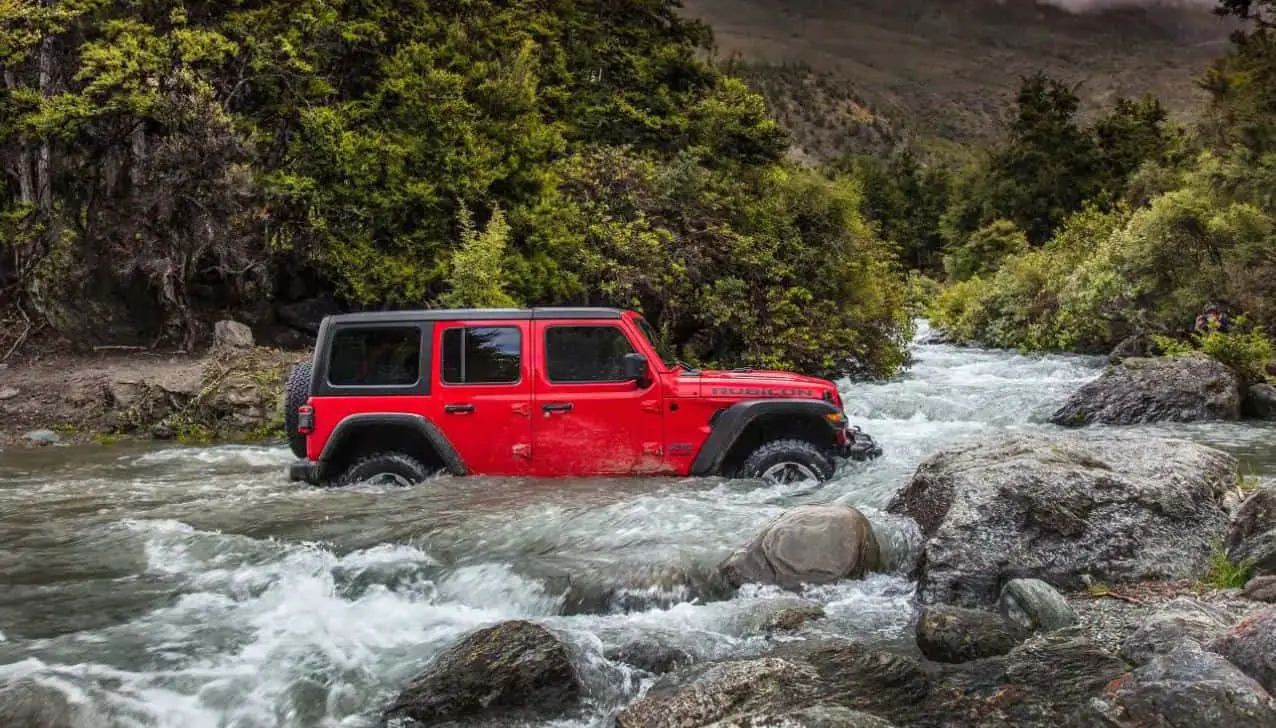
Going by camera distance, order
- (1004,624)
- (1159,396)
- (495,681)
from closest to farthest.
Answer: (495,681), (1004,624), (1159,396)

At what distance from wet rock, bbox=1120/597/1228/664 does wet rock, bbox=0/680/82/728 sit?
5.48 meters

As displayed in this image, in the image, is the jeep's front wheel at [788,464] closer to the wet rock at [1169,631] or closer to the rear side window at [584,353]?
the rear side window at [584,353]

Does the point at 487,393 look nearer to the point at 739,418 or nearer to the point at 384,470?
the point at 384,470

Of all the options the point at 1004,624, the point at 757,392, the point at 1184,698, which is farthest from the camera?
the point at 757,392

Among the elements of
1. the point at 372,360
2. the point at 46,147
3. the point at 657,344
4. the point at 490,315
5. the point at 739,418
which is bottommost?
the point at 739,418

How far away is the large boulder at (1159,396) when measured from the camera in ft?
46.5

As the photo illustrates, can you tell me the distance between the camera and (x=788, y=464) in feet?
28.7

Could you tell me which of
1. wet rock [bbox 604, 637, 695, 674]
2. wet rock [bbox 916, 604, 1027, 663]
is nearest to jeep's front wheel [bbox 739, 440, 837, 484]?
wet rock [bbox 916, 604, 1027, 663]

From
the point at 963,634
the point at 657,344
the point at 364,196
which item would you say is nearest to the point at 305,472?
the point at 657,344

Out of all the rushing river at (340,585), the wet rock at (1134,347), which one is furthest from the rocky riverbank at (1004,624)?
the wet rock at (1134,347)

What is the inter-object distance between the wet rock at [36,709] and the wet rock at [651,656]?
9.18ft

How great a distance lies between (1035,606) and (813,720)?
2.30 meters

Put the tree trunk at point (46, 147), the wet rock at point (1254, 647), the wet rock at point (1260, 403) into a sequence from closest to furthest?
the wet rock at point (1254, 647) → the wet rock at point (1260, 403) → the tree trunk at point (46, 147)

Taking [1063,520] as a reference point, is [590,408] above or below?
above
